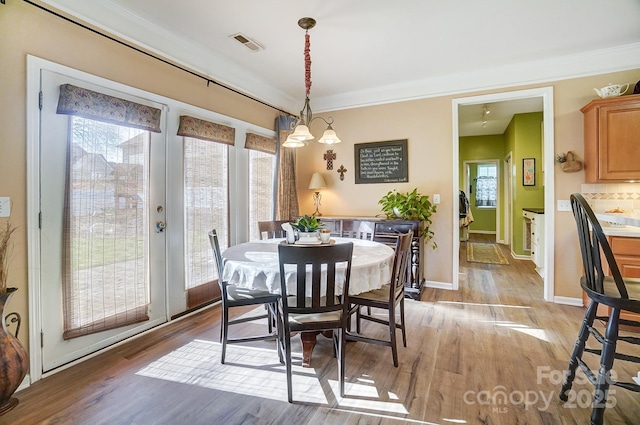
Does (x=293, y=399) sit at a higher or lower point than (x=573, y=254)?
lower

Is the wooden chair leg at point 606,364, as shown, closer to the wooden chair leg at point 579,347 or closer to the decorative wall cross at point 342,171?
the wooden chair leg at point 579,347

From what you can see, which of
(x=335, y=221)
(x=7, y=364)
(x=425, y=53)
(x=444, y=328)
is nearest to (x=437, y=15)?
(x=425, y=53)

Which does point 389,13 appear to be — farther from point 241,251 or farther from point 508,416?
point 508,416

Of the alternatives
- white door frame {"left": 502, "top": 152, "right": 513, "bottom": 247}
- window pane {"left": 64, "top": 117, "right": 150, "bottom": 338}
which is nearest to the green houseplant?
window pane {"left": 64, "top": 117, "right": 150, "bottom": 338}

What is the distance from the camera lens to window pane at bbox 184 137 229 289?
298 centimetres

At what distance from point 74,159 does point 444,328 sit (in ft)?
10.6

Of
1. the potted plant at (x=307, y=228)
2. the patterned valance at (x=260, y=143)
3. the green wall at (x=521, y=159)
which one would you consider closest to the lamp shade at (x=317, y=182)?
the patterned valance at (x=260, y=143)

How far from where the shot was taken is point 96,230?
224 cm

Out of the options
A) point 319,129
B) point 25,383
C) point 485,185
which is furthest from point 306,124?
point 485,185

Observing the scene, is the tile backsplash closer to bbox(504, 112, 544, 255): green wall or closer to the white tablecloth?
bbox(504, 112, 544, 255): green wall

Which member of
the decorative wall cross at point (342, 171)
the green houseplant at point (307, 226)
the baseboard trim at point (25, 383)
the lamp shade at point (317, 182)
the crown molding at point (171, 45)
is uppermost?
the crown molding at point (171, 45)

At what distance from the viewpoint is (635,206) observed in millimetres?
3096

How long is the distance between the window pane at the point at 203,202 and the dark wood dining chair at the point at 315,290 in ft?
5.27

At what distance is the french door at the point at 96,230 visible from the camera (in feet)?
6.58
